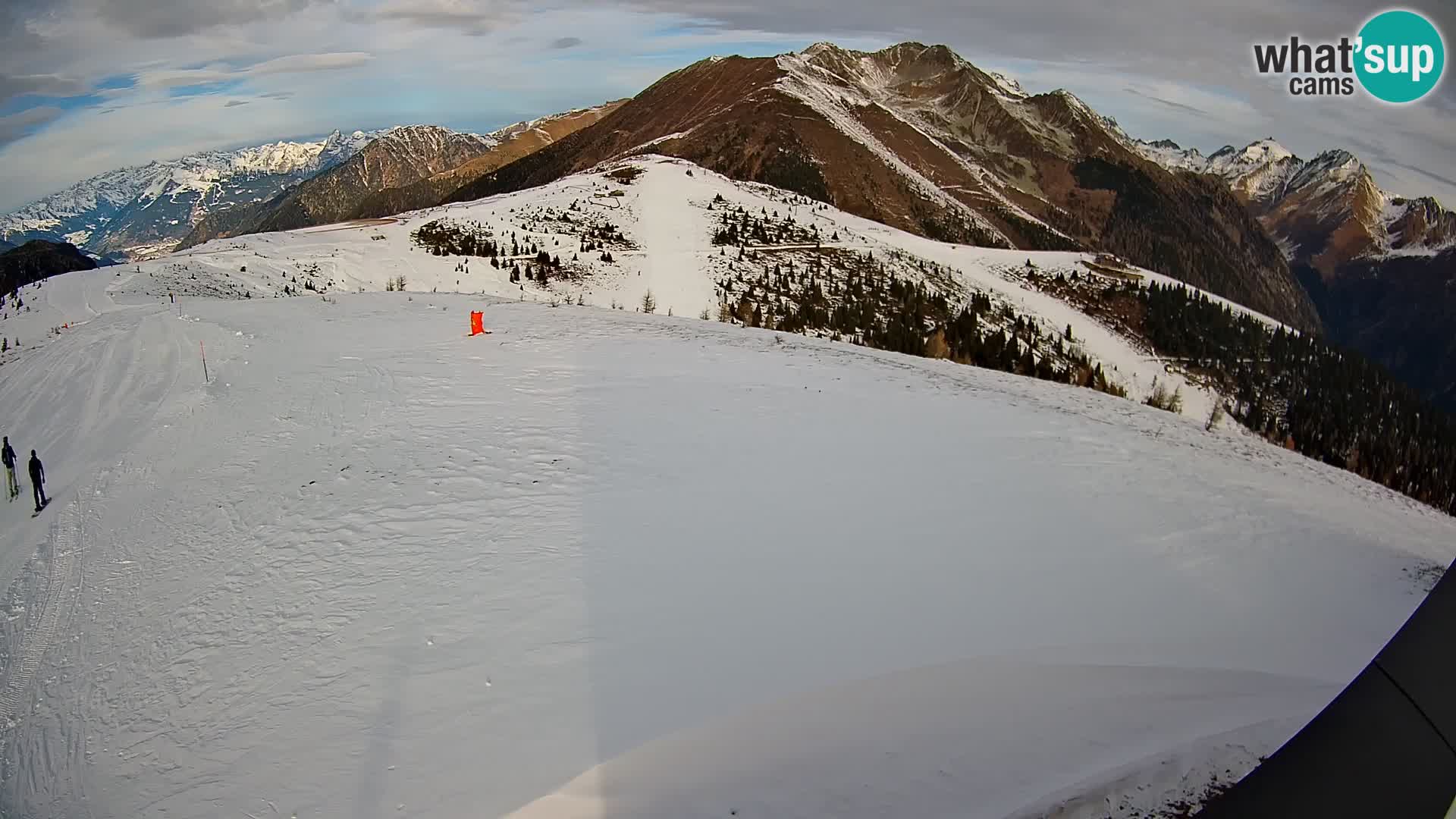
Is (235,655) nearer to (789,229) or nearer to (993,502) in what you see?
(993,502)

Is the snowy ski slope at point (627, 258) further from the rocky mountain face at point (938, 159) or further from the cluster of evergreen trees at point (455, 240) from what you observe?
the rocky mountain face at point (938, 159)

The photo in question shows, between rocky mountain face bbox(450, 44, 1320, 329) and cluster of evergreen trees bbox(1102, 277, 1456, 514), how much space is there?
158 feet

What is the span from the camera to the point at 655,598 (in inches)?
232

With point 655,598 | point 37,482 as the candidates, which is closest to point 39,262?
point 37,482

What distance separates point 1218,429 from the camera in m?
13.0

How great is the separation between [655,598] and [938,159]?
459 feet

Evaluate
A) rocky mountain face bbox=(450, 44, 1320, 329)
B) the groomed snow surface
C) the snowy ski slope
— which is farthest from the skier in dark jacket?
rocky mountain face bbox=(450, 44, 1320, 329)

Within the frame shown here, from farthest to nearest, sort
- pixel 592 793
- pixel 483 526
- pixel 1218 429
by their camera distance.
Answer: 1. pixel 1218 429
2. pixel 483 526
3. pixel 592 793

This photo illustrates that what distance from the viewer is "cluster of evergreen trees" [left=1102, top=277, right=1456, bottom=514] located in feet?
38.4

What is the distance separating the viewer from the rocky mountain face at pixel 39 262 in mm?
53728

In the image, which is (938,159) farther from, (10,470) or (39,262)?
(10,470)

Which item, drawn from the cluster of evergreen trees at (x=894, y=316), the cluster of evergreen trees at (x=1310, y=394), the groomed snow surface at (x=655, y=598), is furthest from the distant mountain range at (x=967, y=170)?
the groomed snow surface at (x=655, y=598)

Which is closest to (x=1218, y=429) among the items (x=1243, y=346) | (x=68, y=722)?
(x=68, y=722)

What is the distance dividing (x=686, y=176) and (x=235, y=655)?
5158cm
